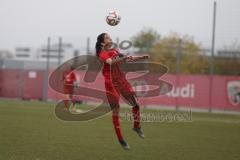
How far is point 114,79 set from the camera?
1259 cm

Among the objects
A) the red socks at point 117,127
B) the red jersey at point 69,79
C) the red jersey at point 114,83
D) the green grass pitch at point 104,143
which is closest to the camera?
the green grass pitch at point 104,143

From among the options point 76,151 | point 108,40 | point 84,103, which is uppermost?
point 108,40

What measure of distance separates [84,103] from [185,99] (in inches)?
252

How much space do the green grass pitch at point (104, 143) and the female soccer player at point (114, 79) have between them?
68 centimetres

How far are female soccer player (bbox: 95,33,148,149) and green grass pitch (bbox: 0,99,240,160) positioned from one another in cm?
68

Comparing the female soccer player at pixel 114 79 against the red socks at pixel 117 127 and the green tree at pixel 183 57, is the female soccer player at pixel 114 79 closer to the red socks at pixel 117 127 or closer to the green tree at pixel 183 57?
the red socks at pixel 117 127

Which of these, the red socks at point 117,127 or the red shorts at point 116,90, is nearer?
the red socks at point 117,127

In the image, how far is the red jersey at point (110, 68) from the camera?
12.1 meters

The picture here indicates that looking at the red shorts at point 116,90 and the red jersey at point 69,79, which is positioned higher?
the red shorts at point 116,90

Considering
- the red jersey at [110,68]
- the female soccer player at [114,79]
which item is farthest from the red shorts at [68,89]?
the red jersey at [110,68]

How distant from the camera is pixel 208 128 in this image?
798 inches

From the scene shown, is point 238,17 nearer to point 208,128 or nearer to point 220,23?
point 220,23

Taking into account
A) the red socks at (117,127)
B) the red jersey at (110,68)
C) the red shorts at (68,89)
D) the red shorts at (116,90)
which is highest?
the red jersey at (110,68)

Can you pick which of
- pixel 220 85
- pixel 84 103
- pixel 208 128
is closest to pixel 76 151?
pixel 208 128
